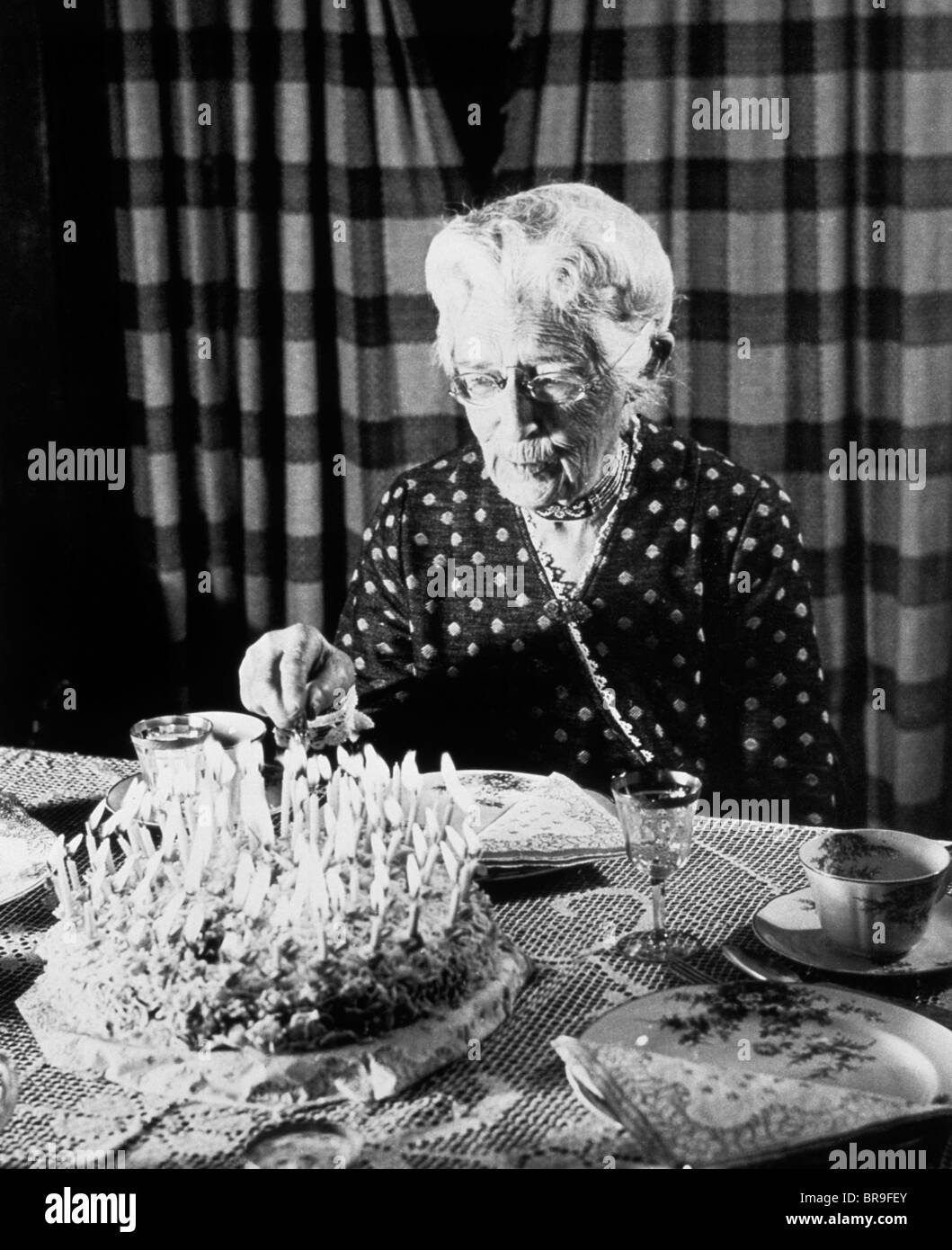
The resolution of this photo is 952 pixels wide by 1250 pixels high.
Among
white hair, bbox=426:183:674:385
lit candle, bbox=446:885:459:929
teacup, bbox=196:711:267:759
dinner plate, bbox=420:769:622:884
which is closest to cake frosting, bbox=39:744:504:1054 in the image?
lit candle, bbox=446:885:459:929

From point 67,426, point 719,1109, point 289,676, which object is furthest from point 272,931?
point 67,426

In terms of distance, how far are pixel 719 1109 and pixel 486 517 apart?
5.27ft

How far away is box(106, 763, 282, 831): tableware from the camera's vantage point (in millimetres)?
1888

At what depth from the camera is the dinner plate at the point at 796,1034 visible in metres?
1.24

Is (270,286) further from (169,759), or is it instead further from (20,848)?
(20,848)

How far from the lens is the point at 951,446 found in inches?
96.1

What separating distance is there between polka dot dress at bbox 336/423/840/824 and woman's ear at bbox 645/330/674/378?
99mm

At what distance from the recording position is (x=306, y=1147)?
1.17 metres

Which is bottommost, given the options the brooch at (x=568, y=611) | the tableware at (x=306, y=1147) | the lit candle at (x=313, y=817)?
the tableware at (x=306, y=1147)

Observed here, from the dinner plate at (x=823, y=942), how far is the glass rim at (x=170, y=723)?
0.84 metres

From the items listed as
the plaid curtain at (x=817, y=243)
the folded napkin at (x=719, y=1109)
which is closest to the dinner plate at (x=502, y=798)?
the folded napkin at (x=719, y=1109)

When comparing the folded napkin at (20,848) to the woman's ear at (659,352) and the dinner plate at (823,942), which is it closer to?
the dinner plate at (823,942)

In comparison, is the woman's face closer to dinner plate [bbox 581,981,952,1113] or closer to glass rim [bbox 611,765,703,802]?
glass rim [bbox 611,765,703,802]
